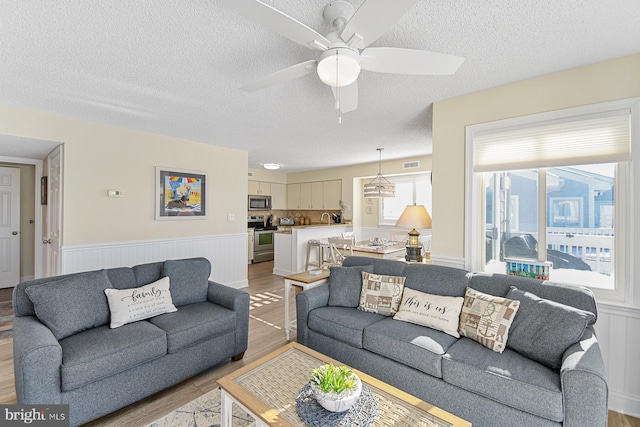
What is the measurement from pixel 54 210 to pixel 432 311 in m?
4.75

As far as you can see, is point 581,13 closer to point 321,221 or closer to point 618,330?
point 618,330

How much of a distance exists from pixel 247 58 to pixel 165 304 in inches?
84.4

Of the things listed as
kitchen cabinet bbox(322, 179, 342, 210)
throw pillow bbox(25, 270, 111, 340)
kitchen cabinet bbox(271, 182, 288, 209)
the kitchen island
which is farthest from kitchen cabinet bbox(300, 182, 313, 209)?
throw pillow bbox(25, 270, 111, 340)

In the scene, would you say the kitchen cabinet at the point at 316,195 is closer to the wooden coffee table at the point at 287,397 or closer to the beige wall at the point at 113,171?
the beige wall at the point at 113,171

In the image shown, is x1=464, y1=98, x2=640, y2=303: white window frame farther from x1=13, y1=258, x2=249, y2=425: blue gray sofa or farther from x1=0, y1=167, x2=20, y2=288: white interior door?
x1=0, y1=167, x2=20, y2=288: white interior door

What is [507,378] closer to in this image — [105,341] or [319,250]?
[105,341]

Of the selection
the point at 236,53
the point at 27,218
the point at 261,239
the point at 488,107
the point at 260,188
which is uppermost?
the point at 236,53

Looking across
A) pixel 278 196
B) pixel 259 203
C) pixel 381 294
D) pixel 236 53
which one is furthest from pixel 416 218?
pixel 278 196

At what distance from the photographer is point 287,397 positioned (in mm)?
1431

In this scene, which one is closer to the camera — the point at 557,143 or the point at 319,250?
the point at 557,143

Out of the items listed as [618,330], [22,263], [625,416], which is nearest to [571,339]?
[618,330]

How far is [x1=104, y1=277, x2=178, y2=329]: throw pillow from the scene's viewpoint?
218 cm

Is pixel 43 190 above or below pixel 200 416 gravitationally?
above

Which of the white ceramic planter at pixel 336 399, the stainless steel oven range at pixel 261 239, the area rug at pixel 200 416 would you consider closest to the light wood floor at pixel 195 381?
the area rug at pixel 200 416
